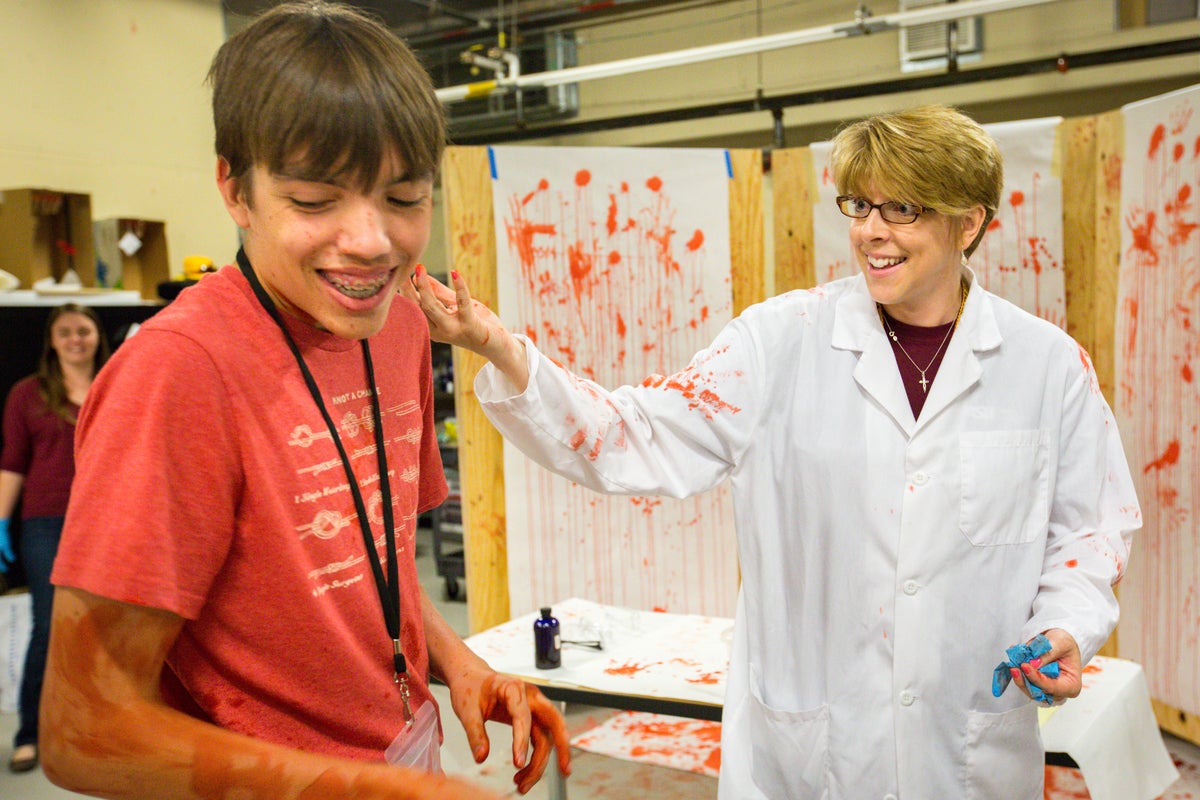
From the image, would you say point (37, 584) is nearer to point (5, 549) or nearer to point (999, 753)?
point (5, 549)

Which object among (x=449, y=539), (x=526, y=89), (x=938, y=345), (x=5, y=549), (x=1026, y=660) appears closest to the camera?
(x=1026, y=660)

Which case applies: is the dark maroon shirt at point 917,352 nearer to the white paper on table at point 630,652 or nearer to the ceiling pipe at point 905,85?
the white paper on table at point 630,652

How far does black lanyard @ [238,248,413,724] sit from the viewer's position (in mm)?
859

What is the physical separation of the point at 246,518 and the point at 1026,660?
3.94 ft

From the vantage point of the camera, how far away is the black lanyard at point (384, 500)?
859 mm

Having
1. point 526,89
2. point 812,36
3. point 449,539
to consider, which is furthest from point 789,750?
point 526,89

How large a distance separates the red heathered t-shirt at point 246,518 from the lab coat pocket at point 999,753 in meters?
1.03

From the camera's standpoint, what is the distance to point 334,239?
811mm

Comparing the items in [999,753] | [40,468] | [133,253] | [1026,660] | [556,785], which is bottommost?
[556,785]

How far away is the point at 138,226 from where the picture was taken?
4703mm

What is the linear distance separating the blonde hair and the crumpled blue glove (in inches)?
27.9

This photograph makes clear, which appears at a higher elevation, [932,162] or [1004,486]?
[932,162]

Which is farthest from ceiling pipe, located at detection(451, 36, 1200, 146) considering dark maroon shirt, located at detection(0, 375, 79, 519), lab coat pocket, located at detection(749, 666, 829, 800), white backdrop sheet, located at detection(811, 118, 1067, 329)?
lab coat pocket, located at detection(749, 666, 829, 800)

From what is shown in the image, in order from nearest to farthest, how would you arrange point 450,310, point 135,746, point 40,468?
point 135,746, point 450,310, point 40,468
